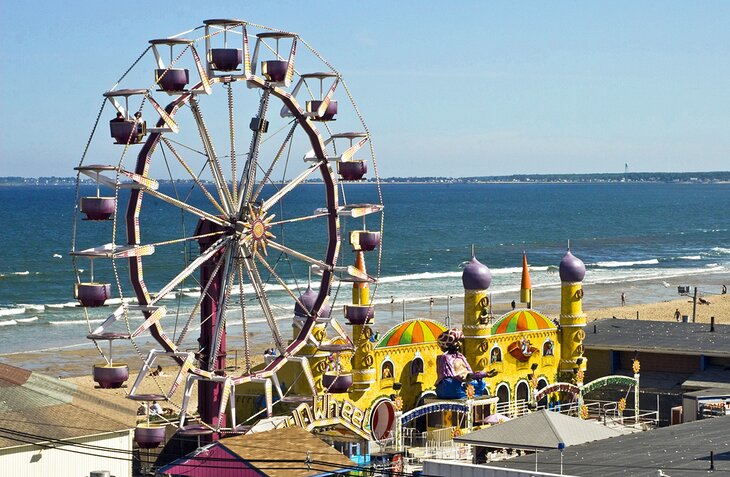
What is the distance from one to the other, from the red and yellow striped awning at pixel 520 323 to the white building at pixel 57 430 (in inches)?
554

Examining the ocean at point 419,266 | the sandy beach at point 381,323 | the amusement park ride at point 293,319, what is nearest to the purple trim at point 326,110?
the amusement park ride at point 293,319

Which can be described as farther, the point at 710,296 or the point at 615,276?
the point at 615,276

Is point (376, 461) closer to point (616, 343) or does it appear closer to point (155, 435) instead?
point (155, 435)

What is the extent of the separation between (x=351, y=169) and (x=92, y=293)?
28.9 ft

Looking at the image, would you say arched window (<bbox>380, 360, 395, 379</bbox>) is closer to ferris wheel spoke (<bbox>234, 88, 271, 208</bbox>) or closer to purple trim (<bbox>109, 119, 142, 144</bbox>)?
ferris wheel spoke (<bbox>234, 88, 271, 208</bbox>)

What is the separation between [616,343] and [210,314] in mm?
19774

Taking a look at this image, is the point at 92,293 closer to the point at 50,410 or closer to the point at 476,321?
the point at 50,410

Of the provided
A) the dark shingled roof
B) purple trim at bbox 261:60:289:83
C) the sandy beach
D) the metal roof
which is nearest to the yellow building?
the metal roof

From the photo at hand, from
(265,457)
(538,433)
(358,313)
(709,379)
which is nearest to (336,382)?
(358,313)

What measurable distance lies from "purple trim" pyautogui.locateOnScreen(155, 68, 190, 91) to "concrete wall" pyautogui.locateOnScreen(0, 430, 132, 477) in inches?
346

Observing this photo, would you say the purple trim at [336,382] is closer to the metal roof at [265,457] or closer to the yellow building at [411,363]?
the yellow building at [411,363]

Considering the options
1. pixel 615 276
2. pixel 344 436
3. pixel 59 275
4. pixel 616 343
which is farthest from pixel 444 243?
pixel 344 436

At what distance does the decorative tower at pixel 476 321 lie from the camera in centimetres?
4494

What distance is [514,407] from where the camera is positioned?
45656 millimetres
